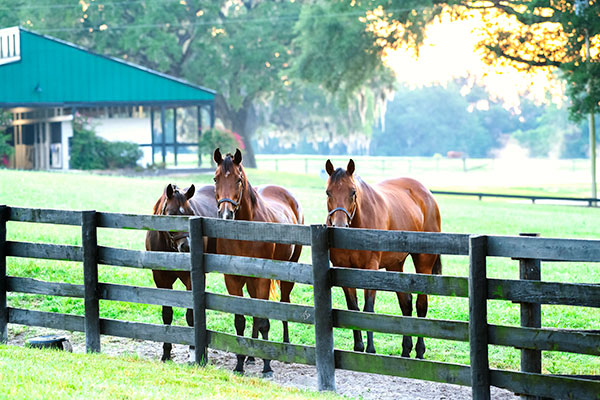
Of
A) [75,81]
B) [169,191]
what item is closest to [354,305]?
[169,191]

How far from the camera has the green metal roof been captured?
39.6 meters

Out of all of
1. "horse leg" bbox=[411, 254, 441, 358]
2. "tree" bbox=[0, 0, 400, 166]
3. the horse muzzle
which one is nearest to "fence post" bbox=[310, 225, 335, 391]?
the horse muzzle

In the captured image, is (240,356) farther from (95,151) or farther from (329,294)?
(95,151)

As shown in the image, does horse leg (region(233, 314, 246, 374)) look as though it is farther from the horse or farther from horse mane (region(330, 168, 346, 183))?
horse mane (region(330, 168, 346, 183))

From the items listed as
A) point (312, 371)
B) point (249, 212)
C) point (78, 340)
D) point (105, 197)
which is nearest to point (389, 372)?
point (312, 371)

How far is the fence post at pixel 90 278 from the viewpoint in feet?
28.1

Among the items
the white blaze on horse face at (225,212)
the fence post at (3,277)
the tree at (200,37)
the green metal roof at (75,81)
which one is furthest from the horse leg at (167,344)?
the tree at (200,37)

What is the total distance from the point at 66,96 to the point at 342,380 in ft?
116

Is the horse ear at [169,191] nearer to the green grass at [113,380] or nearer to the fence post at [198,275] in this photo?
the fence post at [198,275]

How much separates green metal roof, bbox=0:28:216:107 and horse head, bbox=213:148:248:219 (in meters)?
33.4

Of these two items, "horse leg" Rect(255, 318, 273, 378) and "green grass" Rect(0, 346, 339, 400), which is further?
"horse leg" Rect(255, 318, 273, 378)

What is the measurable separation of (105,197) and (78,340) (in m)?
16.2

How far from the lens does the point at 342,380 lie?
812 cm

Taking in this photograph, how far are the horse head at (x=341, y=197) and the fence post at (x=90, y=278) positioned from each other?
2.39 meters
